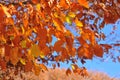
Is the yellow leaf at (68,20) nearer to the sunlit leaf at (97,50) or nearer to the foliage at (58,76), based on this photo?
the sunlit leaf at (97,50)

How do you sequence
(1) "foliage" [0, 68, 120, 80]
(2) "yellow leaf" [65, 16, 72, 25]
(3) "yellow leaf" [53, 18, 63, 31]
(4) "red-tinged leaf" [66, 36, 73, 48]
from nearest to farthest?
1. (3) "yellow leaf" [53, 18, 63, 31]
2. (4) "red-tinged leaf" [66, 36, 73, 48]
3. (2) "yellow leaf" [65, 16, 72, 25]
4. (1) "foliage" [0, 68, 120, 80]

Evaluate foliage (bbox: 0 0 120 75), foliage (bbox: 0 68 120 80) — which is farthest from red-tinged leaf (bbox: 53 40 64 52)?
foliage (bbox: 0 68 120 80)

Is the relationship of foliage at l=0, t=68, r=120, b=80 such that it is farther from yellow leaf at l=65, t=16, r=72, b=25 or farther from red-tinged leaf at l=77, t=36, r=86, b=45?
red-tinged leaf at l=77, t=36, r=86, b=45

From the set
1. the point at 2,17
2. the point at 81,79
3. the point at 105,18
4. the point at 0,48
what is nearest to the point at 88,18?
the point at 105,18

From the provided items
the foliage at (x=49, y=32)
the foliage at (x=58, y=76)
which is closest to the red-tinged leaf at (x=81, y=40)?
the foliage at (x=49, y=32)

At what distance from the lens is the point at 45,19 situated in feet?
12.9

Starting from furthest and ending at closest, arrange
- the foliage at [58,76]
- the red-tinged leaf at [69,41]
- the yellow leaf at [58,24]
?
the foliage at [58,76], the red-tinged leaf at [69,41], the yellow leaf at [58,24]

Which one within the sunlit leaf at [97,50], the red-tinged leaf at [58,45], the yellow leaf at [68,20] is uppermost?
the yellow leaf at [68,20]

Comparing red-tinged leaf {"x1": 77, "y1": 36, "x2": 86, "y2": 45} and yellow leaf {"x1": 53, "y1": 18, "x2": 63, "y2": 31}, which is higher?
yellow leaf {"x1": 53, "y1": 18, "x2": 63, "y2": 31}

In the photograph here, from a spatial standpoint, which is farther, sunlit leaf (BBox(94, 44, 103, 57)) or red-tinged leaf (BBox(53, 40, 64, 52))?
sunlit leaf (BBox(94, 44, 103, 57))

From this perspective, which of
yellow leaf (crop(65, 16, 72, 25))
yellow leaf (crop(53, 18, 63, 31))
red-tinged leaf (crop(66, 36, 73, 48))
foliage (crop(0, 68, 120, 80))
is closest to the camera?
yellow leaf (crop(53, 18, 63, 31))

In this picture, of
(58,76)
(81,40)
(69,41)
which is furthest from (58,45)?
(58,76)

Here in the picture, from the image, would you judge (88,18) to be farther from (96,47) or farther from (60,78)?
A: (60,78)

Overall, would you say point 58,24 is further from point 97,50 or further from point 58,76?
point 58,76
